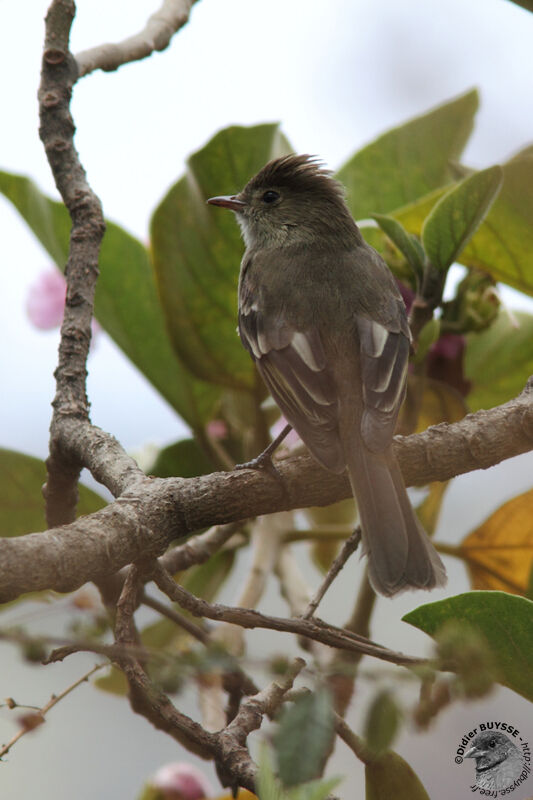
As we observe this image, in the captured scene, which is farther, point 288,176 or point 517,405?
point 288,176

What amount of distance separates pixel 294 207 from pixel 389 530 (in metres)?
1.42

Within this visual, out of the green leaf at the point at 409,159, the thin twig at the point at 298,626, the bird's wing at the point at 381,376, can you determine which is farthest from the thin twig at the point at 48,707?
the green leaf at the point at 409,159

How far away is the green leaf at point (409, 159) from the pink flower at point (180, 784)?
142 centimetres

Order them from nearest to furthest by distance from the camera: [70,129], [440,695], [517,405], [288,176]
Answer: [440,695] → [517,405] → [70,129] → [288,176]

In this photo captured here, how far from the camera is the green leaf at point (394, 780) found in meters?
1.26

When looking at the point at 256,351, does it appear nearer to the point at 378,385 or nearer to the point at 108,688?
the point at 378,385

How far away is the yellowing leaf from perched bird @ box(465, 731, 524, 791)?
741 mm

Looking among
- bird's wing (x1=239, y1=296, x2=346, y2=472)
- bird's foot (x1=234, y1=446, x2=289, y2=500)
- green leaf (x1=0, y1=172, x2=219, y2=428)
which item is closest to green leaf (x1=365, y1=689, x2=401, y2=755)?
bird's foot (x1=234, y1=446, x2=289, y2=500)

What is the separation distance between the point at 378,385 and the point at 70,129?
89 cm

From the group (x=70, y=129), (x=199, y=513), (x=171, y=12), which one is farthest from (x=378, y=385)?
(x=171, y=12)

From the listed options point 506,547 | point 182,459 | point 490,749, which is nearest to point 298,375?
point 182,459

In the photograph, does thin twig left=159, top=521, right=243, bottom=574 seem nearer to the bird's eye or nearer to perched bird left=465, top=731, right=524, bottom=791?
perched bird left=465, top=731, right=524, bottom=791

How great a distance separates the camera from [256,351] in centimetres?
212

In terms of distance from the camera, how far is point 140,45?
2.07 meters
